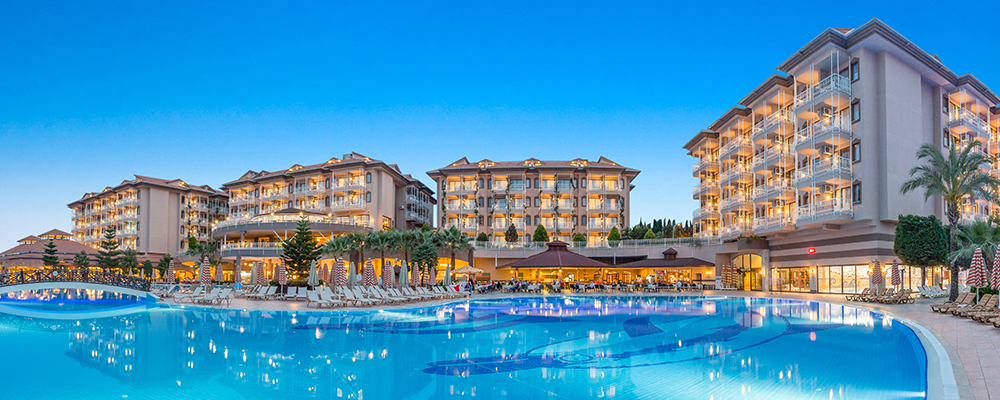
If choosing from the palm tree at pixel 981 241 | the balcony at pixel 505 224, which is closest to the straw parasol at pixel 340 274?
the palm tree at pixel 981 241

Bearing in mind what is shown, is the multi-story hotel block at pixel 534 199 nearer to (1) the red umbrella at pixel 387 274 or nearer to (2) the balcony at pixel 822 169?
(2) the balcony at pixel 822 169

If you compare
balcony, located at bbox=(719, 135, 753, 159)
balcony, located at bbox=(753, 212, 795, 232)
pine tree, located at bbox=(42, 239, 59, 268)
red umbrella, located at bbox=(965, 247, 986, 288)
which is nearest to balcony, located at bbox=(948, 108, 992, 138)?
balcony, located at bbox=(753, 212, 795, 232)

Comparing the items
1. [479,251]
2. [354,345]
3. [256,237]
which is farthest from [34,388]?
[256,237]

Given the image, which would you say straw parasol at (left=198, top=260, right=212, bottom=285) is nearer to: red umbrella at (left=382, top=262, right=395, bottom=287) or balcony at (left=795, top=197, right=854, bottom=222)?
red umbrella at (left=382, top=262, right=395, bottom=287)

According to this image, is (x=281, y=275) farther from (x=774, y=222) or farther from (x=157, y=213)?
(x=157, y=213)

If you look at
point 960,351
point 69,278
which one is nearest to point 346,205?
point 69,278

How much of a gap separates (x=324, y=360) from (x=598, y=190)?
54.2 metres

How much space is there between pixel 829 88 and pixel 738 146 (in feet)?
33.5

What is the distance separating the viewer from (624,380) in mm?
10297

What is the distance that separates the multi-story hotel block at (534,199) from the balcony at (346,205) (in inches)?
370

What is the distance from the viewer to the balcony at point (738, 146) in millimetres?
42781

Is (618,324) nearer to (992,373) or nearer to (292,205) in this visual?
(992,373)

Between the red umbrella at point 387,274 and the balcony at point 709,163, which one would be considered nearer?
the red umbrella at point 387,274

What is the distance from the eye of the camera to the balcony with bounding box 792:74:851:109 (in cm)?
3309
